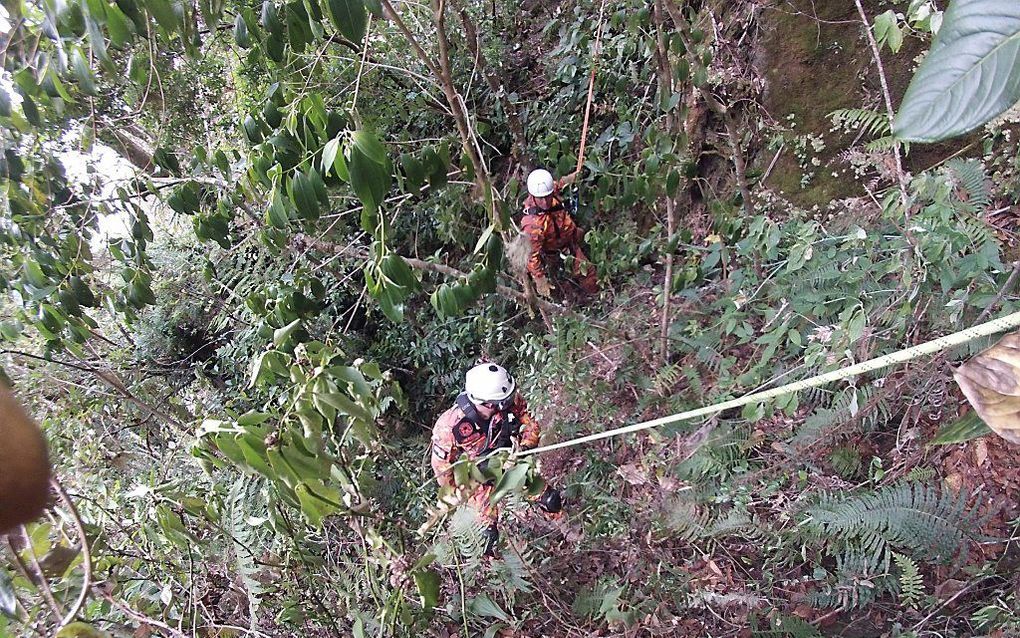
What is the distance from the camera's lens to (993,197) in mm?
2895

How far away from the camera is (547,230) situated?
14.7 feet

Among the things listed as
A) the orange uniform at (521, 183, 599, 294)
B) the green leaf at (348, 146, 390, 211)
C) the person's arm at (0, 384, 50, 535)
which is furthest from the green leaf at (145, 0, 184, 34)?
the orange uniform at (521, 183, 599, 294)

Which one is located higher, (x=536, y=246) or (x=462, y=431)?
(x=536, y=246)

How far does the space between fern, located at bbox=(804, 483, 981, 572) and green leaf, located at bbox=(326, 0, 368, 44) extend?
2.50 metres

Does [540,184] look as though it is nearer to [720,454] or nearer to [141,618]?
[720,454]

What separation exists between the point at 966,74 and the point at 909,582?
2.43m

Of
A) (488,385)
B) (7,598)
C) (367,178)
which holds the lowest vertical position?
(488,385)

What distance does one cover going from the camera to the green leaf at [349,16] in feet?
3.92

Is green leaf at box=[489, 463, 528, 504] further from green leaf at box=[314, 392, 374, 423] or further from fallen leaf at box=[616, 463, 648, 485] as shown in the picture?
fallen leaf at box=[616, 463, 648, 485]

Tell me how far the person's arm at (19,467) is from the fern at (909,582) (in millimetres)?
2701

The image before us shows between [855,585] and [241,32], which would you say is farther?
[855,585]

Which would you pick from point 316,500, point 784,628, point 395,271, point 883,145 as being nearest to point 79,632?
point 316,500

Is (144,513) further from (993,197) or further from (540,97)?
(540,97)

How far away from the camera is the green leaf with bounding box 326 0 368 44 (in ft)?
3.92
